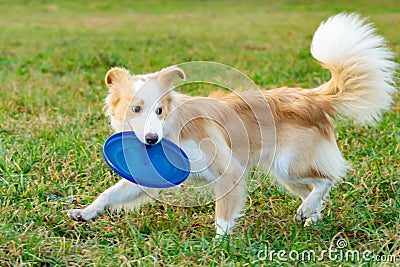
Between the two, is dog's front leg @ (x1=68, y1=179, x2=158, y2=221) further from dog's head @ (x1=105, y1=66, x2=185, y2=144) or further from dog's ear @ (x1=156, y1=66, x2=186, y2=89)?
dog's ear @ (x1=156, y1=66, x2=186, y2=89)

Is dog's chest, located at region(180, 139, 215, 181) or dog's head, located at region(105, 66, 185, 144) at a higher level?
dog's head, located at region(105, 66, 185, 144)

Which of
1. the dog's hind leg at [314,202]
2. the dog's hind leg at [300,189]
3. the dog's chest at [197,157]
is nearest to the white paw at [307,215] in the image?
the dog's hind leg at [314,202]

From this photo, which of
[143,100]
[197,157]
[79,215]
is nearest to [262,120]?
[197,157]

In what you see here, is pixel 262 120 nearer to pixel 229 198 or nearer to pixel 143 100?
pixel 229 198

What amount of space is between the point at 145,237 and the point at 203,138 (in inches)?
31.3

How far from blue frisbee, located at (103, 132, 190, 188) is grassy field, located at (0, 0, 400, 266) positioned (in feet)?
1.02

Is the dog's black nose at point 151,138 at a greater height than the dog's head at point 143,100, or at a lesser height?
lesser

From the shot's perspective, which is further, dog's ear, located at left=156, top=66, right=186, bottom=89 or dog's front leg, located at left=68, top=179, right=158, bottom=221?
dog's front leg, located at left=68, top=179, right=158, bottom=221

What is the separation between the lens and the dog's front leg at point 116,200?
14.7 ft

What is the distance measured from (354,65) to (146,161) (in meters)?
1.82

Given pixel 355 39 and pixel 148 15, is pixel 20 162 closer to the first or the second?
pixel 355 39

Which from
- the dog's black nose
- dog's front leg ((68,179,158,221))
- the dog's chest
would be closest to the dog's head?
the dog's black nose

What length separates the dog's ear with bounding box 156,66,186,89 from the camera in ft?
13.9

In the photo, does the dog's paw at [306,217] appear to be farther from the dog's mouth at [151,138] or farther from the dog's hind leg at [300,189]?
the dog's mouth at [151,138]
